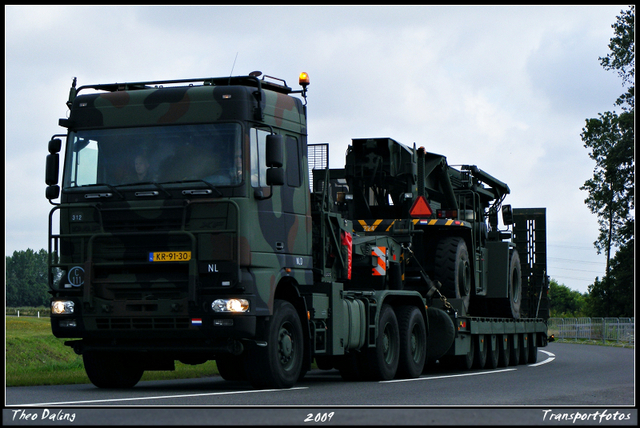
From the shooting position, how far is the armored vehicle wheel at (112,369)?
13086 mm

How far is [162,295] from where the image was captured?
11969 mm

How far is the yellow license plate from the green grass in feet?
11.7

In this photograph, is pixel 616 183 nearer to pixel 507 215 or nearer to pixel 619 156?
pixel 619 156

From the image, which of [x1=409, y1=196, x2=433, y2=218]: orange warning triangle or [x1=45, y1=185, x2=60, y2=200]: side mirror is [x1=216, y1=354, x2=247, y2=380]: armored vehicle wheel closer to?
[x1=45, y1=185, x2=60, y2=200]: side mirror

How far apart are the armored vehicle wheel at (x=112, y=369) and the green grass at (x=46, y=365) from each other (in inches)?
51.8

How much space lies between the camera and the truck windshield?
12008 millimetres

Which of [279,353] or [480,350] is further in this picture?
[480,350]

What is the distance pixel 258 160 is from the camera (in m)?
12.2

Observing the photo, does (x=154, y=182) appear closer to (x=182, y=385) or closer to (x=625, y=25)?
(x=182, y=385)

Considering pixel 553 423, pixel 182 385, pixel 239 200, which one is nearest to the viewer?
pixel 553 423

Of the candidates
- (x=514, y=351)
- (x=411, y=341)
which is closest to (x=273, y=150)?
(x=411, y=341)

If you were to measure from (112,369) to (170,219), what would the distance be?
261 cm

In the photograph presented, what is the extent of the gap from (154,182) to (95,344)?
87.1 inches

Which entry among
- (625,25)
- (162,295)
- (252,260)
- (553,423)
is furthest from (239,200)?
(625,25)
